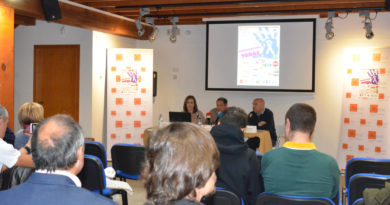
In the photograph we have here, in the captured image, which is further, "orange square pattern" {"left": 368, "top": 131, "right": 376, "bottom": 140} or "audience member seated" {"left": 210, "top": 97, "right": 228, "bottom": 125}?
"audience member seated" {"left": 210, "top": 97, "right": 228, "bottom": 125}

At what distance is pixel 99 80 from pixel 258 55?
3248mm

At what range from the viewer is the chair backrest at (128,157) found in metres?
4.41

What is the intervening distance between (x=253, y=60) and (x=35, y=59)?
4578 mm

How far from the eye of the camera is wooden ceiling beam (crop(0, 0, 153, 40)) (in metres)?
5.82

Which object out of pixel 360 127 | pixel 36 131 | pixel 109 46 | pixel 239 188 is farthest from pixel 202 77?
pixel 36 131

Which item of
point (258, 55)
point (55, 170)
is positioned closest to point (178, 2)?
point (258, 55)

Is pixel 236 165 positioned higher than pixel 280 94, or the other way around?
pixel 280 94

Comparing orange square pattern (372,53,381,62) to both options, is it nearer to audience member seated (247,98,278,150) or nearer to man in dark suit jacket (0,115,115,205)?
audience member seated (247,98,278,150)

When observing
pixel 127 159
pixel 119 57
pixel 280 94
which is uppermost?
pixel 119 57

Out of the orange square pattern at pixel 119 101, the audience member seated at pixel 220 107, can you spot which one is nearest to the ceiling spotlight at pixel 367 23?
the audience member seated at pixel 220 107

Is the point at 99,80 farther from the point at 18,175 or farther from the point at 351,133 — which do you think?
the point at 18,175

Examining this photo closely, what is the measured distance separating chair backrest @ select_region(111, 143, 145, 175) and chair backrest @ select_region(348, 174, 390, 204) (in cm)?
221

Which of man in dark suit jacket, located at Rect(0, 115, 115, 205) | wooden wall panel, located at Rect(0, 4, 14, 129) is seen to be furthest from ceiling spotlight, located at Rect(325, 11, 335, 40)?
man in dark suit jacket, located at Rect(0, 115, 115, 205)

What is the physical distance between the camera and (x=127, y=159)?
14.9ft
